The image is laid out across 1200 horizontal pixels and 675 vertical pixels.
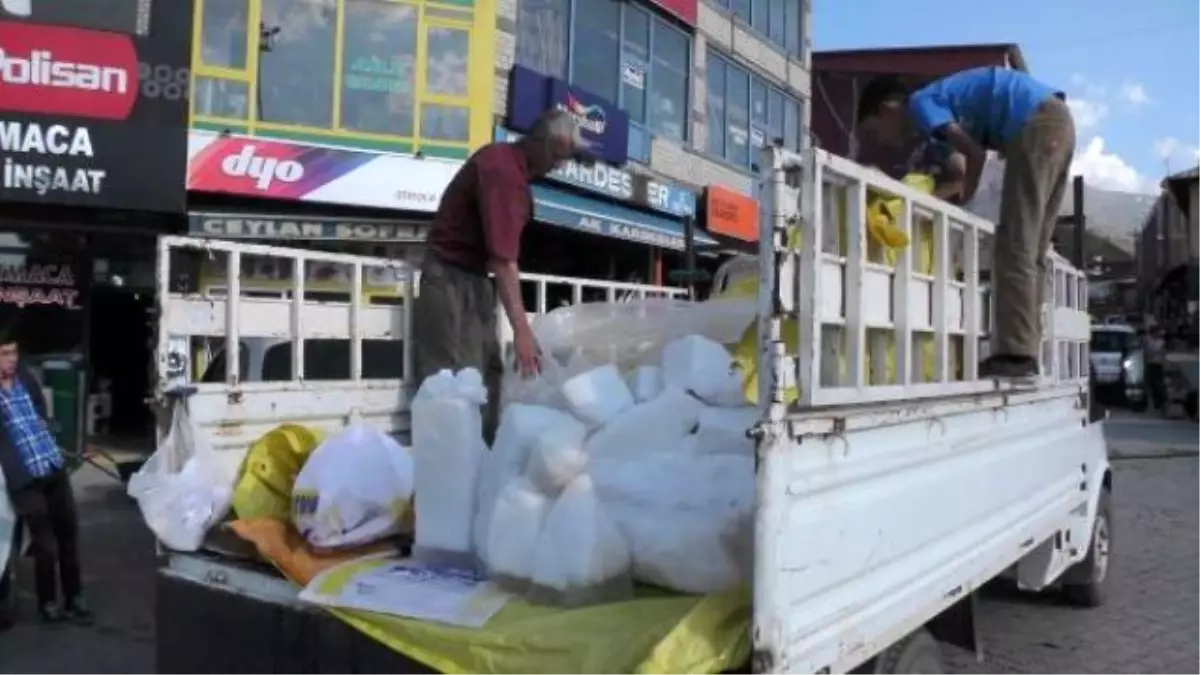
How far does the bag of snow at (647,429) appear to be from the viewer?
2.98 meters

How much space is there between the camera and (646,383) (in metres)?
3.45

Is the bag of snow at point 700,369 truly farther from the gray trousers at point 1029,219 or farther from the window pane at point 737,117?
the window pane at point 737,117

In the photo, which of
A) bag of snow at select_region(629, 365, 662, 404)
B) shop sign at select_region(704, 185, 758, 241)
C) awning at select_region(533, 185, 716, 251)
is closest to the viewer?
bag of snow at select_region(629, 365, 662, 404)

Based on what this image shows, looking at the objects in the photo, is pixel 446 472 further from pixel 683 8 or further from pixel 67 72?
pixel 683 8

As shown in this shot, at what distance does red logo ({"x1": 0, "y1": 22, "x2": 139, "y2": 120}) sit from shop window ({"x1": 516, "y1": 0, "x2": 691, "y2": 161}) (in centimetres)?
505

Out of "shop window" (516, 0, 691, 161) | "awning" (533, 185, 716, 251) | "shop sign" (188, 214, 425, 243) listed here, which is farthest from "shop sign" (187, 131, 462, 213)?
"shop window" (516, 0, 691, 161)

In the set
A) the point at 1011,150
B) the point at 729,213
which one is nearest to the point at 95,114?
the point at 1011,150

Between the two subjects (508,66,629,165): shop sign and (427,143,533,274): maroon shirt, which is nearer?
(427,143,533,274): maroon shirt

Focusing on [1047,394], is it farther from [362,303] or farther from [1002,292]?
[362,303]

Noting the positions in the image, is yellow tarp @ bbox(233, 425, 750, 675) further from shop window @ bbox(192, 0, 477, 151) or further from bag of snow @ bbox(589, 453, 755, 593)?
shop window @ bbox(192, 0, 477, 151)

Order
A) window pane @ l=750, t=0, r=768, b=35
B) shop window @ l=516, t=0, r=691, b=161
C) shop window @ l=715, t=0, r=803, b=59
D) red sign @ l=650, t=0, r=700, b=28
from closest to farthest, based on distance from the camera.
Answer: shop window @ l=516, t=0, r=691, b=161 < red sign @ l=650, t=0, r=700, b=28 < shop window @ l=715, t=0, r=803, b=59 < window pane @ l=750, t=0, r=768, b=35

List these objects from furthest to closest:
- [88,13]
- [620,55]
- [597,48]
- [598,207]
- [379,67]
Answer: [620,55] < [597,48] < [598,207] < [379,67] < [88,13]

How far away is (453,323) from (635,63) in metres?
14.1

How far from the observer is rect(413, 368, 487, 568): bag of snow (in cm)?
293
